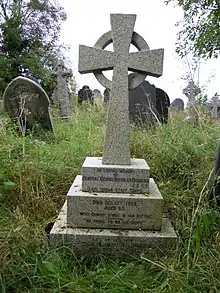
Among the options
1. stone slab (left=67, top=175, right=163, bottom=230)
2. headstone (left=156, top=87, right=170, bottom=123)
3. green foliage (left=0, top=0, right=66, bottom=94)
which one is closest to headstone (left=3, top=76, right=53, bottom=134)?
headstone (left=156, top=87, right=170, bottom=123)

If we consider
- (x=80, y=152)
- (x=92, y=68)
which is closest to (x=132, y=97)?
(x=80, y=152)

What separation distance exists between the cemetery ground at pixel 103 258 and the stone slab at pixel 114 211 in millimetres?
248

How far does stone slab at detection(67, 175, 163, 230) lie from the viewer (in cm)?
282

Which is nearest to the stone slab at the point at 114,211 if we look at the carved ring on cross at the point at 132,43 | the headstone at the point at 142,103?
the carved ring on cross at the point at 132,43

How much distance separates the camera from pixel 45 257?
8.14 ft

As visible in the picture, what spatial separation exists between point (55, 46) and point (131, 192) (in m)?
19.6

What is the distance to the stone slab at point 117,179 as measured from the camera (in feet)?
9.53

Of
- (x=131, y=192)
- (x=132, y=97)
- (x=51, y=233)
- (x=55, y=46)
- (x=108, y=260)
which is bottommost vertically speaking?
(x=108, y=260)

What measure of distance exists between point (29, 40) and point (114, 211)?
60.4ft

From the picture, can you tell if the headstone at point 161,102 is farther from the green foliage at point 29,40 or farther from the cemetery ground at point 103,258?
the green foliage at point 29,40

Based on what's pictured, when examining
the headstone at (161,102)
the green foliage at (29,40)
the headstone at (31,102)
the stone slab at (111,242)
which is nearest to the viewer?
the stone slab at (111,242)

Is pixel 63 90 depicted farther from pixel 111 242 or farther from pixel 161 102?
pixel 111 242

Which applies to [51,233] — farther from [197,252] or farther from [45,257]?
[197,252]

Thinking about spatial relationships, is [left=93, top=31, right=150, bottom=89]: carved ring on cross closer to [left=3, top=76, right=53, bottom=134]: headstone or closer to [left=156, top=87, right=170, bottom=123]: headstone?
[left=3, top=76, right=53, bottom=134]: headstone
